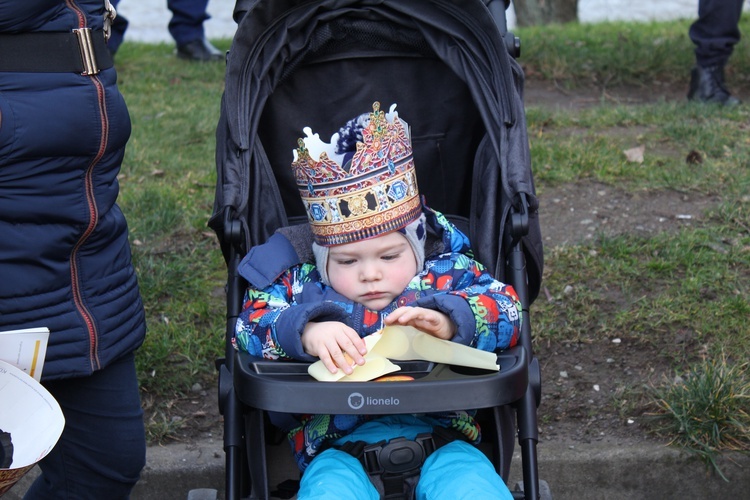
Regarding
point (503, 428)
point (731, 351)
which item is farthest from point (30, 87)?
point (731, 351)

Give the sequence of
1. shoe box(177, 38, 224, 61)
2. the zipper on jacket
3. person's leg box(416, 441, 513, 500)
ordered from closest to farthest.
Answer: person's leg box(416, 441, 513, 500) → the zipper on jacket → shoe box(177, 38, 224, 61)

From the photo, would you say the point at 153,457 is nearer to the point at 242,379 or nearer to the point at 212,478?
the point at 212,478

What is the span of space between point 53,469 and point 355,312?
93cm

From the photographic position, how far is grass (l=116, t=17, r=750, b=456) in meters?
3.77

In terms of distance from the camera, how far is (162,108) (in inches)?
261

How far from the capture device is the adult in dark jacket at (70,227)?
2.33 m

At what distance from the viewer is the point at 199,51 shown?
27.2 ft

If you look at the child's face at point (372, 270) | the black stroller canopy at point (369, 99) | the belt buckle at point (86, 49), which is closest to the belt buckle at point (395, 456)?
the child's face at point (372, 270)

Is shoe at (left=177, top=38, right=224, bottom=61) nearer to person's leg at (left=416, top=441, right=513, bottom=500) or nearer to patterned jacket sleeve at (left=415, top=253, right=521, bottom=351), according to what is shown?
patterned jacket sleeve at (left=415, top=253, right=521, bottom=351)

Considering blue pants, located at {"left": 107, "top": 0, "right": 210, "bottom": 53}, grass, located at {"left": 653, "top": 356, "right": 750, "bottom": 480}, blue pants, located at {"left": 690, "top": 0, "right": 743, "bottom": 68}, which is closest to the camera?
grass, located at {"left": 653, "top": 356, "right": 750, "bottom": 480}

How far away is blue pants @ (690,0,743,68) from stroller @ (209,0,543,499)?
3.61 m

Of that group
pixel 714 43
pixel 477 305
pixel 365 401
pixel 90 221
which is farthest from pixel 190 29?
pixel 365 401

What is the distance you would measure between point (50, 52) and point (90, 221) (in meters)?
0.42

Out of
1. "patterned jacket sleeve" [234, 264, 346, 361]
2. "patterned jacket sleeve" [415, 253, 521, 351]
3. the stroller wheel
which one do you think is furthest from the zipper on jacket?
"patterned jacket sleeve" [415, 253, 521, 351]
